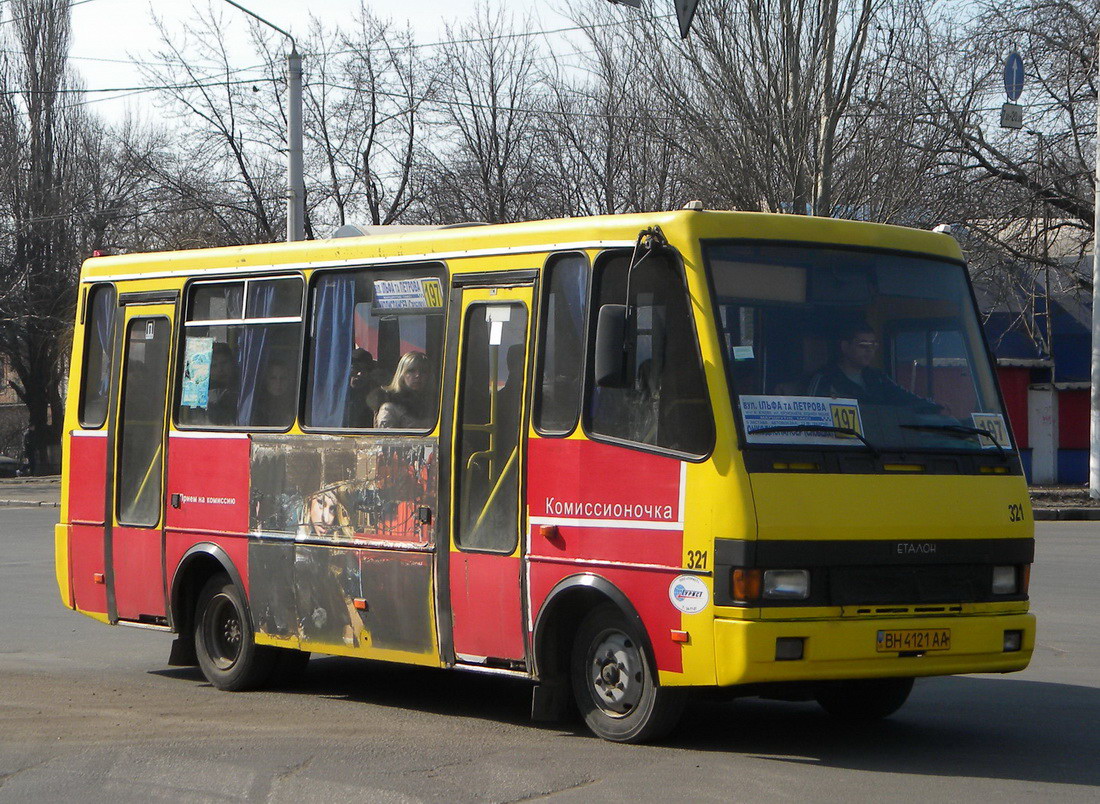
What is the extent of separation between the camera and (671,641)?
7.32m

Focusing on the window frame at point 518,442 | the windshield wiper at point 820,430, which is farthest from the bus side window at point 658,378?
the window frame at point 518,442

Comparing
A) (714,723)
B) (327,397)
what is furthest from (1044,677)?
(327,397)

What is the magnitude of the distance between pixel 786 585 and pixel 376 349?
323 cm

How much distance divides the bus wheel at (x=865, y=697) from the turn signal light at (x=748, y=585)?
1503mm

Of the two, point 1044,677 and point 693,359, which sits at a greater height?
point 693,359

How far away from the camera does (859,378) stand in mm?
7660

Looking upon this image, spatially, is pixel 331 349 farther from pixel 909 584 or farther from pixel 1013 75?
pixel 1013 75

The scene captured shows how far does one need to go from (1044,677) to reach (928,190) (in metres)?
18.1

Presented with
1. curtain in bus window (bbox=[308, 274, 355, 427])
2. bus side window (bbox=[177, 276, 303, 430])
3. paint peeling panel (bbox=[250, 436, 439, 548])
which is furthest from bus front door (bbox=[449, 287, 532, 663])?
bus side window (bbox=[177, 276, 303, 430])

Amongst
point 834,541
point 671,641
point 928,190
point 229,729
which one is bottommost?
point 229,729

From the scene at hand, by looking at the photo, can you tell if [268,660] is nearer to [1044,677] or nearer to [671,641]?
[671,641]

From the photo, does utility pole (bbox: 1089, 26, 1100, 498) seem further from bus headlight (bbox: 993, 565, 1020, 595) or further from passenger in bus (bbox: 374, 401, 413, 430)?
passenger in bus (bbox: 374, 401, 413, 430)

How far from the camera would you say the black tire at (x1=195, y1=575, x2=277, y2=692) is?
999cm

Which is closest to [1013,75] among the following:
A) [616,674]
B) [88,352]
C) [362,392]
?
[88,352]
